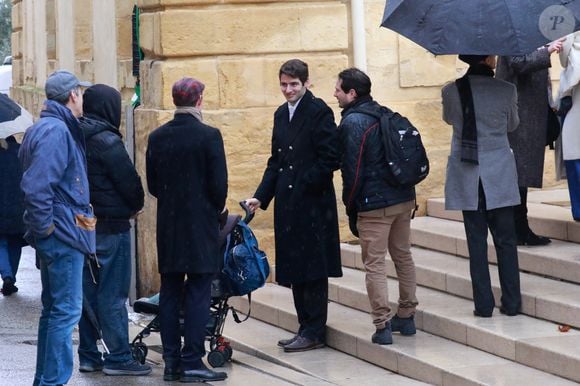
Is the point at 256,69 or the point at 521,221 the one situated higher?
the point at 256,69

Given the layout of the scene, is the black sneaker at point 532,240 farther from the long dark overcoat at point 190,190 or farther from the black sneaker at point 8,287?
the black sneaker at point 8,287

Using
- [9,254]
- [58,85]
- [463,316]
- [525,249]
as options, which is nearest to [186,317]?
[58,85]

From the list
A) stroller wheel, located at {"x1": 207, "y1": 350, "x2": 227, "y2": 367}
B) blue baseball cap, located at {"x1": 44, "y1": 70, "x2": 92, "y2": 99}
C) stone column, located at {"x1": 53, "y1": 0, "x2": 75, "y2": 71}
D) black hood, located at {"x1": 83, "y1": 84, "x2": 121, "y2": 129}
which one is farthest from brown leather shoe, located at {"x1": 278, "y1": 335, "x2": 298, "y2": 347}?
stone column, located at {"x1": 53, "y1": 0, "x2": 75, "y2": 71}

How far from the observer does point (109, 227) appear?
28.8ft

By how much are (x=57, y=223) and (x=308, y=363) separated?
200cm

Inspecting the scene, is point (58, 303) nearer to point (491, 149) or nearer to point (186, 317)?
point (186, 317)

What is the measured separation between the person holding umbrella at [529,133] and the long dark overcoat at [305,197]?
137cm

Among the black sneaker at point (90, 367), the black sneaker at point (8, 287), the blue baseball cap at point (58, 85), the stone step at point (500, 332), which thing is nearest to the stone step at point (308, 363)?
the stone step at point (500, 332)

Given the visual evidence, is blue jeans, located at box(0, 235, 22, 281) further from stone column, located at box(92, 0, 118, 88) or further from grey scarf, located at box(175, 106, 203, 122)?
grey scarf, located at box(175, 106, 203, 122)

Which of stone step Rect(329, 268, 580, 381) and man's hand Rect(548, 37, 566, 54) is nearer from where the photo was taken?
stone step Rect(329, 268, 580, 381)

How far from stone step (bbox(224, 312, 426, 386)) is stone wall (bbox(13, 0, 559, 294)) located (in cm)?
178

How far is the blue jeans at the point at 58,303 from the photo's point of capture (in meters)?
7.96

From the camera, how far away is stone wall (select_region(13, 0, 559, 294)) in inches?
452

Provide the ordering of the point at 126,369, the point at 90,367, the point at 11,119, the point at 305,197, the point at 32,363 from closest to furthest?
1. the point at 126,369
2. the point at 90,367
3. the point at 305,197
4. the point at 32,363
5. the point at 11,119
